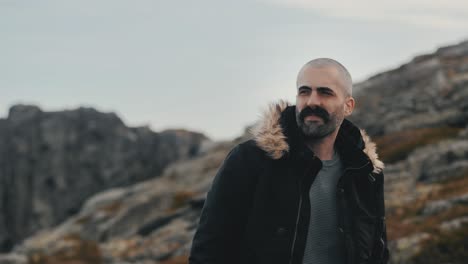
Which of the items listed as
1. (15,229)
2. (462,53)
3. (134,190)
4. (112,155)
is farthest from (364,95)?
(15,229)

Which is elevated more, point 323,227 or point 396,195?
point 323,227

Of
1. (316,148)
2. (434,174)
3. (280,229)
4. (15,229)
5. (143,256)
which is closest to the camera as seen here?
(280,229)

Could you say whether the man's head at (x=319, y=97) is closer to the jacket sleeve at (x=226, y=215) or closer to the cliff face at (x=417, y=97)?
the jacket sleeve at (x=226, y=215)

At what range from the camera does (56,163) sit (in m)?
107

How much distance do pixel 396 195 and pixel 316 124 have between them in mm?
34062

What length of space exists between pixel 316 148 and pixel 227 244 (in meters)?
1.31

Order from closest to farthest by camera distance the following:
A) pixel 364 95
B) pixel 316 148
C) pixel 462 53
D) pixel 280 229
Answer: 1. pixel 280 229
2. pixel 316 148
3. pixel 364 95
4. pixel 462 53

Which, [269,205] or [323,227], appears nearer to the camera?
[269,205]

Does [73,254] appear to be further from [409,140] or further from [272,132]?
[272,132]

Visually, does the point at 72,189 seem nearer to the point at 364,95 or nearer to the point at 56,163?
the point at 56,163

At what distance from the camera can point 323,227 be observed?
5543 mm

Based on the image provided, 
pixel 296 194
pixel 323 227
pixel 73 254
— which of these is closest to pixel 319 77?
Result: pixel 296 194

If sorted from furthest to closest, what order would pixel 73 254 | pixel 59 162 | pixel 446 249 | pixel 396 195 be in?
pixel 59 162 < pixel 73 254 < pixel 396 195 < pixel 446 249

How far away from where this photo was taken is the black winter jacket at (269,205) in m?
5.30
